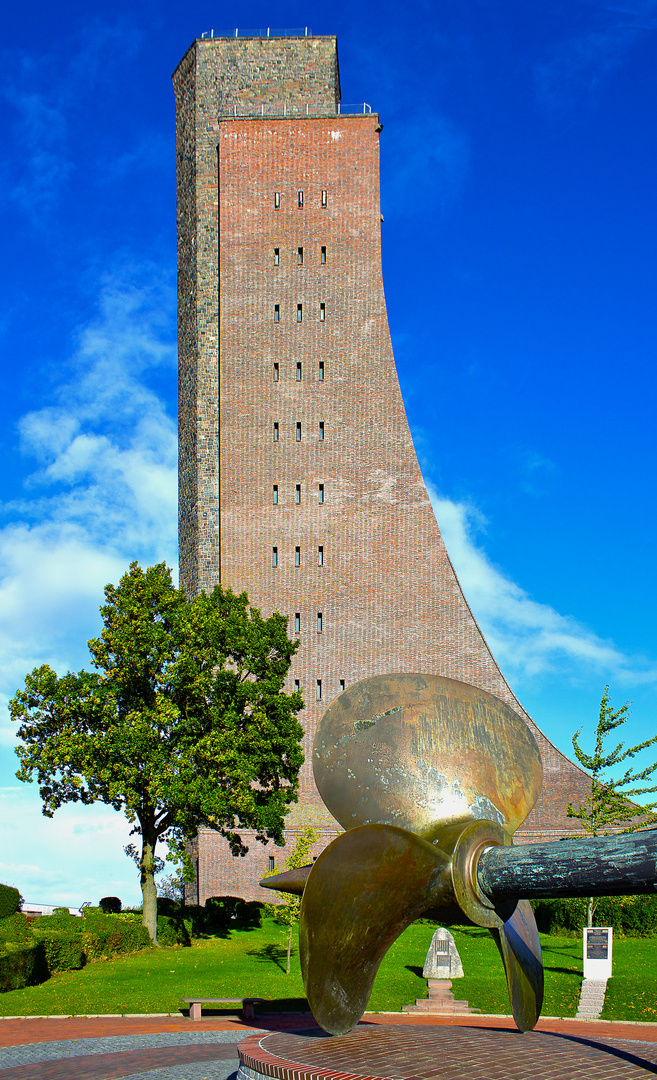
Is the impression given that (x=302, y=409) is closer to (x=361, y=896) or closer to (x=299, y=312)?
(x=299, y=312)

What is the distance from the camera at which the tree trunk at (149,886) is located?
79.3ft

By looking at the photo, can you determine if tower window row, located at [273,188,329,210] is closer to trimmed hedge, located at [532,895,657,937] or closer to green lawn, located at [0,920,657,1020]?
trimmed hedge, located at [532,895,657,937]

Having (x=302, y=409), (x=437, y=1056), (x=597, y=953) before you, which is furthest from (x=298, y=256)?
(x=437, y=1056)

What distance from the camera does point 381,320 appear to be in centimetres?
3828

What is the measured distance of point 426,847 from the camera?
254 inches

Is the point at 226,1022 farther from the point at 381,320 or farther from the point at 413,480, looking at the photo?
the point at 381,320

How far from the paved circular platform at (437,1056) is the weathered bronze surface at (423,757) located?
5.89ft

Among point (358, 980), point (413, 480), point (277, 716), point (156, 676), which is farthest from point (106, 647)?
point (358, 980)

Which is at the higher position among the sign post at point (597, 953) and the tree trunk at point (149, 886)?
the tree trunk at point (149, 886)

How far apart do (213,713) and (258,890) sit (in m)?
11.5

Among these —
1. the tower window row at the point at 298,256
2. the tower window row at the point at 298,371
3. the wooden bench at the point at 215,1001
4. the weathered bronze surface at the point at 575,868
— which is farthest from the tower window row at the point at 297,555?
the weathered bronze surface at the point at 575,868

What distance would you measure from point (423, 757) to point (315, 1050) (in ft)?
9.29

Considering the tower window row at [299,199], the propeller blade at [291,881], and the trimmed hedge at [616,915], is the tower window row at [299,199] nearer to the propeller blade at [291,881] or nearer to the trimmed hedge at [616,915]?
the trimmed hedge at [616,915]

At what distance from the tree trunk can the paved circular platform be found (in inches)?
642
